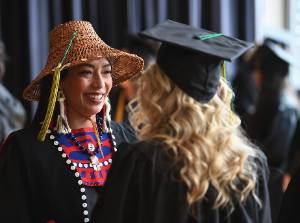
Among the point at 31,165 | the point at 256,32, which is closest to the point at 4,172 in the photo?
the point at 31,165

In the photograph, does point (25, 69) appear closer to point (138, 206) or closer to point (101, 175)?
point (101, 175)

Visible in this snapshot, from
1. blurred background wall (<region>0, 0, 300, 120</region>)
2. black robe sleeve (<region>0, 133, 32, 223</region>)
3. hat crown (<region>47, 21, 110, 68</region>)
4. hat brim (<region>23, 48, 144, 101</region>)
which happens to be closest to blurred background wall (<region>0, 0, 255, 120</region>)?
blurred background wall (<region>0, 0, 300, 120</region>)

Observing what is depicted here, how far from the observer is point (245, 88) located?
4793mm

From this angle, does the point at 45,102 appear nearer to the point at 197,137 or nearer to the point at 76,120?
the point at 76,120

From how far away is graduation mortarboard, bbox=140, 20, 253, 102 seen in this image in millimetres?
1967

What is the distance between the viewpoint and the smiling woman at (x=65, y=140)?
2436mm

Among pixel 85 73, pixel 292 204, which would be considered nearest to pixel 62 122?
pixel 85 73

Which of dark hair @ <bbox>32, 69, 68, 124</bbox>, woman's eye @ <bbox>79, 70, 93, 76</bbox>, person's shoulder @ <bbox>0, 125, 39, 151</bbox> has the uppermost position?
woman's eye @ <bbox>79, 70, 93, 76</bbox>

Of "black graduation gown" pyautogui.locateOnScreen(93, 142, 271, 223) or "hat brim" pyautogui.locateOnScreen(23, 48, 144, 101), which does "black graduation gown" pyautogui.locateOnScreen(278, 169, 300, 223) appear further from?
"hat brim" pyautogui.locateOnScreen(23, 48, 144, 101)

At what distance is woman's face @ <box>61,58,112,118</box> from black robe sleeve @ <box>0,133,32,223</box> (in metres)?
0.28

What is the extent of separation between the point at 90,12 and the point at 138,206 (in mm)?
3178

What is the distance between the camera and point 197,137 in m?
1.93

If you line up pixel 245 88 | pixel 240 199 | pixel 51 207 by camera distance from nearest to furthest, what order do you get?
pixel 240 199 → pixel 51 207 → pixel 245 88

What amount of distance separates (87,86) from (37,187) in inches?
15.6
